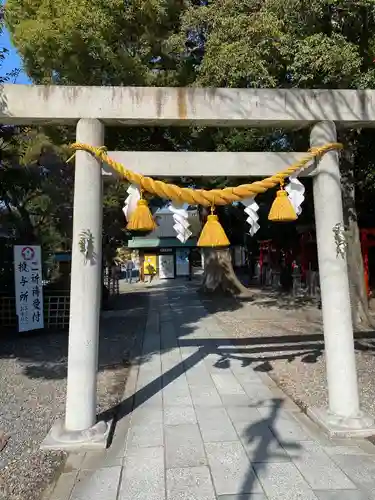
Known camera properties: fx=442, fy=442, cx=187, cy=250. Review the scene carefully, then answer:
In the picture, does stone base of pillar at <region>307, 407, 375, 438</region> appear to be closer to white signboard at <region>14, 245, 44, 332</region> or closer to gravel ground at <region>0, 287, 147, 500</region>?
gravel ground at <region>0, 287, 147, 500</region>

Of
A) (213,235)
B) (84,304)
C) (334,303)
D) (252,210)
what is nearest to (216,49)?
(252,210)

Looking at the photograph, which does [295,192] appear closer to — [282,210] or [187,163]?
[282,210]

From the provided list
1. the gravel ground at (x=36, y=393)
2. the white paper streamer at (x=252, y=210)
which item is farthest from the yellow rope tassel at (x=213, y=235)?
the gravel ground at (x=36, y=393)

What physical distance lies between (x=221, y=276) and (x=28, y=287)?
10042mm

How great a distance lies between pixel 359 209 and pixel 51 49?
481 inches

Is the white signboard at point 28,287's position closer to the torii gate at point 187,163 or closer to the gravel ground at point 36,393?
the gravel ground at point 36,393

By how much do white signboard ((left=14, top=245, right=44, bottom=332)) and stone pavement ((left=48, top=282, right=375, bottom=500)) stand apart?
15.2ft

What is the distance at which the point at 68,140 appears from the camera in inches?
473

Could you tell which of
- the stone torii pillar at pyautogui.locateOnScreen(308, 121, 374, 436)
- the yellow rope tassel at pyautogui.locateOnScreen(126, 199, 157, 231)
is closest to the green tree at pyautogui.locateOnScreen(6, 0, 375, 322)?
the stone torii pillar at pyautogui.locateOnScreen(308, 121, 374, 436)

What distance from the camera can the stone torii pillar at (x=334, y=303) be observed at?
15.0ft

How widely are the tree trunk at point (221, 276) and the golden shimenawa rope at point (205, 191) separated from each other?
546 inches

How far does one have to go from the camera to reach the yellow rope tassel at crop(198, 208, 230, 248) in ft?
15.3

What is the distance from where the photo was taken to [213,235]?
4.69 metres

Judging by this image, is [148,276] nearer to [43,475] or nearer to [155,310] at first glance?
[155,310]
